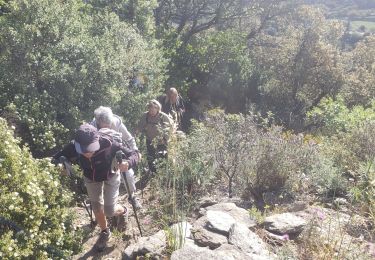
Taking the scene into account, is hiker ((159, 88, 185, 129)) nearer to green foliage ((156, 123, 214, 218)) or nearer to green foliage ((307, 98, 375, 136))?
green foliage ((156, 123, 214, 218))

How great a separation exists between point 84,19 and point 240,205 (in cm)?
515

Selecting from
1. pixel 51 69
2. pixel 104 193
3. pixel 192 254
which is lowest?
pixel 192 254

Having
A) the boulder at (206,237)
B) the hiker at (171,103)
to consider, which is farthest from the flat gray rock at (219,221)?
the hiker at (171,103)

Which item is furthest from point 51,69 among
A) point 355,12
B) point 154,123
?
point 355,12

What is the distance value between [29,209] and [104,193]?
1428 mm

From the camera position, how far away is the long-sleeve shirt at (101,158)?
172 inches

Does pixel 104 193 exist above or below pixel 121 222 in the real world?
above

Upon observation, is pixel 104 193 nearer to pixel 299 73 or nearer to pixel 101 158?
pixel 101 158

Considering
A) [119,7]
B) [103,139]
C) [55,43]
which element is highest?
[119,7]

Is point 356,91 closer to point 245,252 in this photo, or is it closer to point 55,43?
point 55,43

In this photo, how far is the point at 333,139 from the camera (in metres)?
7.96

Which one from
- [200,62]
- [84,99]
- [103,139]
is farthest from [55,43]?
[200,62]

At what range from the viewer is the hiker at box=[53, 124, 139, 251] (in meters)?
4.15

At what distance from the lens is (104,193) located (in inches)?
189
